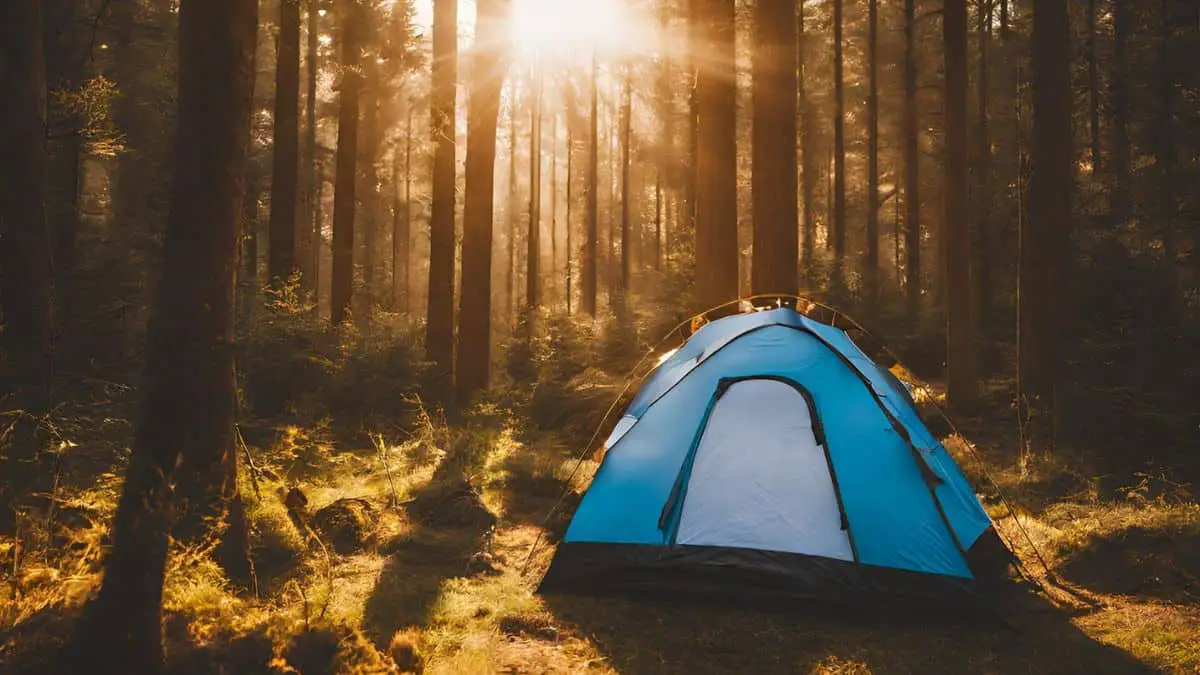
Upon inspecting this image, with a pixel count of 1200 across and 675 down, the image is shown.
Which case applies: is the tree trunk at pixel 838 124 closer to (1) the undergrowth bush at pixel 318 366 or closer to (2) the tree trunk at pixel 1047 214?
(2) the tree trunk at pixel 1047 214

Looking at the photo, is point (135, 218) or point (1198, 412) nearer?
point (1198, 412)

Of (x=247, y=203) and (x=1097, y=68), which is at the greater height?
(x=1097, y=68)

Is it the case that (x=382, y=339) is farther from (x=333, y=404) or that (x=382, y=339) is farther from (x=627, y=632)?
(x=627, y=632)

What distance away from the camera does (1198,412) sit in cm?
1130

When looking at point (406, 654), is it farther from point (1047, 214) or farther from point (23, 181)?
point (1047, 214)

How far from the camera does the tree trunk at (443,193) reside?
14812 mm

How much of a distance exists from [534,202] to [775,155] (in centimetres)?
2277

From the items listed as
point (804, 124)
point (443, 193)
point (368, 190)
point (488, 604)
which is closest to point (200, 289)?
point (488, 604)

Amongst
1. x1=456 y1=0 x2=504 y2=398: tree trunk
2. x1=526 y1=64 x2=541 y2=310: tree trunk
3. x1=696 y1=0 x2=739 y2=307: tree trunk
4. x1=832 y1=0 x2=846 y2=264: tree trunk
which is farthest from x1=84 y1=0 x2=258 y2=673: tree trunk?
x1=832 y1=0 x2=846 y2=264: tree trunk

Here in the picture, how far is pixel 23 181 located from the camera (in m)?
9.16

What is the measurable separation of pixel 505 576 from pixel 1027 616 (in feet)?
13.6

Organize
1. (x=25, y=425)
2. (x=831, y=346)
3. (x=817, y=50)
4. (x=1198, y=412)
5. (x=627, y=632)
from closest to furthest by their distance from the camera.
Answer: (x=627, y=632) → (x=831, y=346) → (x=25, y=425) → (x=1198, y=412) → (x=817, y=50)

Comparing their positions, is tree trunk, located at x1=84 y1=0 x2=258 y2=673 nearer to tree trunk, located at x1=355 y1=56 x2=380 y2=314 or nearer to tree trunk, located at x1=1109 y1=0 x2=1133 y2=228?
tree trunk, located at x1=1109 y1=0 x2=1133 y2=228

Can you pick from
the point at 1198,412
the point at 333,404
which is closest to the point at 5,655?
the point at 333,404
